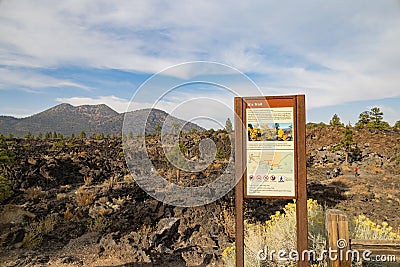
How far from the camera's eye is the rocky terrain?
438 cm

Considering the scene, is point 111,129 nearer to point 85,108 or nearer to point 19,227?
point 85,108

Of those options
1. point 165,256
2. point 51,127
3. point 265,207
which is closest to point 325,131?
point 265,207

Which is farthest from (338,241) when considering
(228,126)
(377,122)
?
(377,122)

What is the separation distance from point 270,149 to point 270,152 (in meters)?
0.03

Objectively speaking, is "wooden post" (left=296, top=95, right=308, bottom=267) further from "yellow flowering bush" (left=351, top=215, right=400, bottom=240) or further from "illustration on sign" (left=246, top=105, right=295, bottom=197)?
"yellow flowering bush" (left=351, top=215, right=400, bottom=240)

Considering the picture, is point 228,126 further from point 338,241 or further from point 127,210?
point 127,210

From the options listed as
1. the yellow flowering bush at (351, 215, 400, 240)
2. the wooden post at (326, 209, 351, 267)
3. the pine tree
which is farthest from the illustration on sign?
the yellow flowering bush at (351, 215, 400, 240)

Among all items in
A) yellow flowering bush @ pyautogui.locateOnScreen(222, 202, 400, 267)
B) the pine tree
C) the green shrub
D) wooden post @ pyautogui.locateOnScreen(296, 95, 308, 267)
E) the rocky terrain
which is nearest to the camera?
wooden post @ pyautogui.locateOnScreen(296, 95, 308, 267)

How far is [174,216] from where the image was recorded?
5645mm

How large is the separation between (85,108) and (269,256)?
847 inches

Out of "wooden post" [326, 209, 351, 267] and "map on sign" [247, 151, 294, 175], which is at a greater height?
"map on sign" [247, 151, 294, 175]

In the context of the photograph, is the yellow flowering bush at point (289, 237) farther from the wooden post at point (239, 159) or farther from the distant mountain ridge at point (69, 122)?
the distant mountain ridge at point (69, 122)

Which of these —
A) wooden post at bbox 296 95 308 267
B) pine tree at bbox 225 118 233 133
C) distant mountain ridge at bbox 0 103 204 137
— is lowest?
wooden post at bbox 296 95 308 267

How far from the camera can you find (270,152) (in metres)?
2.79
